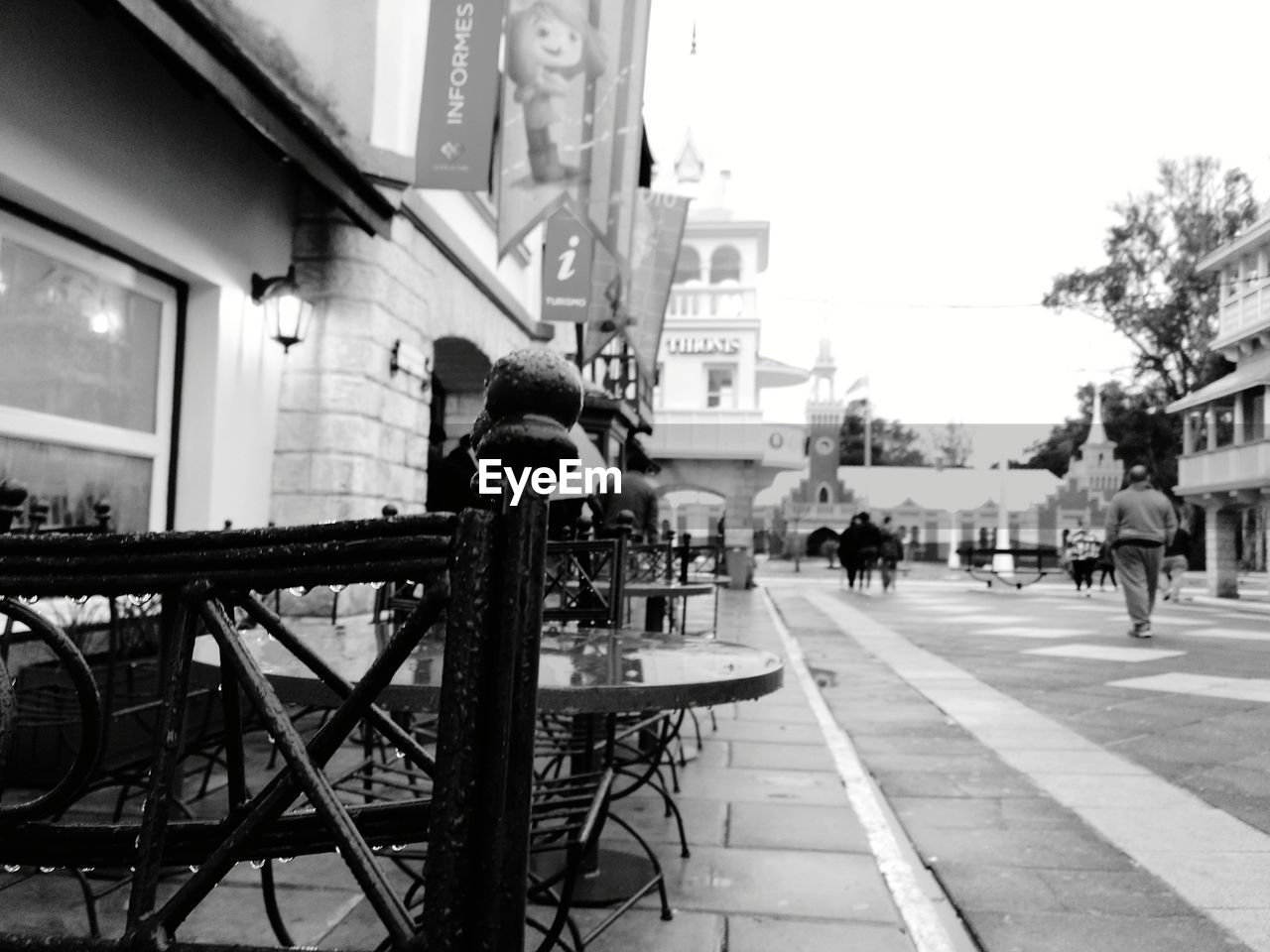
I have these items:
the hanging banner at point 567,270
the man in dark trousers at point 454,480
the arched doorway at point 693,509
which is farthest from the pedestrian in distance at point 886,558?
the man in dark trousers at point 454,480

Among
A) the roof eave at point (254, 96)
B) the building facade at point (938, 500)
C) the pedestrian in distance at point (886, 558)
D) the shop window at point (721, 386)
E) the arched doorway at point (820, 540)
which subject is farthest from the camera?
the arched doorway at point (820, 540)

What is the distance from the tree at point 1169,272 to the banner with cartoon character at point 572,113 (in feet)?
93.9

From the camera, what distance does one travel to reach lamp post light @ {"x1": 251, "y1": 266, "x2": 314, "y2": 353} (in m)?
5.91

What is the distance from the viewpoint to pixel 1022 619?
12.1 m

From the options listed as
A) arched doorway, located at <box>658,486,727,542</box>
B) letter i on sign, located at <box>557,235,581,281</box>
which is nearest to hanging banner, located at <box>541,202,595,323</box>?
letter i on sign, located at <box>557,235,581,281</box>

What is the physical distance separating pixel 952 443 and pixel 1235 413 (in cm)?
5343

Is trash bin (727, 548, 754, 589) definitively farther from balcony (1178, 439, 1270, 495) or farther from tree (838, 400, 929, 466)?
tree (838, 400, 929, 466)

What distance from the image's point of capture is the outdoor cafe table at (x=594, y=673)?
1716 mm

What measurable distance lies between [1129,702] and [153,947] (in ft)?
19.8

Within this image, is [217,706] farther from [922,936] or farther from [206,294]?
[922,936]

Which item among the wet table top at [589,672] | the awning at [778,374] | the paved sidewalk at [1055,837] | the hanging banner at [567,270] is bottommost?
the paved sidewalk at [1055,837]

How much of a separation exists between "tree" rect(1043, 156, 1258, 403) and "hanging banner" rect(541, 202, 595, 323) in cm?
2685

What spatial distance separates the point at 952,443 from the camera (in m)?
73.7

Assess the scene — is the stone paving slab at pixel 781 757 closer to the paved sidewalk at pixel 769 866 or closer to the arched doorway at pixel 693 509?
the paved sidewalk at pixel 769 866
